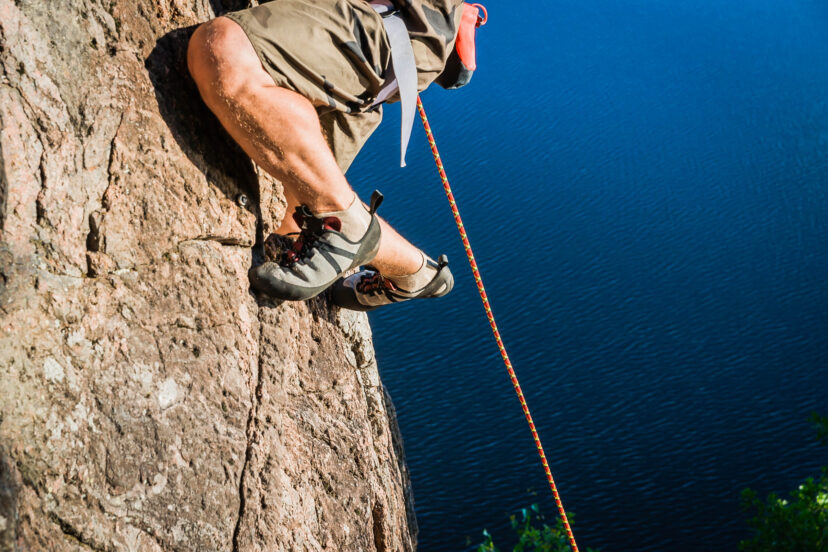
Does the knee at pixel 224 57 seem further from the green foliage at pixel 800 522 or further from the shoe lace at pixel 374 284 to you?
the green foliage at pixel 800 522

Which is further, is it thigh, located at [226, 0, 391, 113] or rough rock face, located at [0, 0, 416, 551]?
thigh, located at [226, 0, 391, 113]

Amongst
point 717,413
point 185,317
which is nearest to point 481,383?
point 717,413

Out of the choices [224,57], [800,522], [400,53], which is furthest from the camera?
[800,522]

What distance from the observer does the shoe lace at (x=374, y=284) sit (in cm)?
175

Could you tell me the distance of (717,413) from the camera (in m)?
4.09

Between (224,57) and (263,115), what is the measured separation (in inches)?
4.2

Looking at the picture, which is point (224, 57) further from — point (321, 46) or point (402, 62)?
point (402, 62)

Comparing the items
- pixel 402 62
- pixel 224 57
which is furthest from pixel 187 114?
pixel 402 62

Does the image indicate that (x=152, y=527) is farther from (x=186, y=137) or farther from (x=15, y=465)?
(x=186, y=137)

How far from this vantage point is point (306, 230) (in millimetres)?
1470

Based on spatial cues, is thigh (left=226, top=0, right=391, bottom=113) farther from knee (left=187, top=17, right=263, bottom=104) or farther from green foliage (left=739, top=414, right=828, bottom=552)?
green foliage (left=739, top=414, right=828, bottom=552)

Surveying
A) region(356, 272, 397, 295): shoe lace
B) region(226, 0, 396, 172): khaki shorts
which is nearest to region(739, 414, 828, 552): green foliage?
region(356, 272, 397, 295): shoe lace

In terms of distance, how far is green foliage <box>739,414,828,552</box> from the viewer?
9.54 feet

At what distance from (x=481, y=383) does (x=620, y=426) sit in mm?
737
